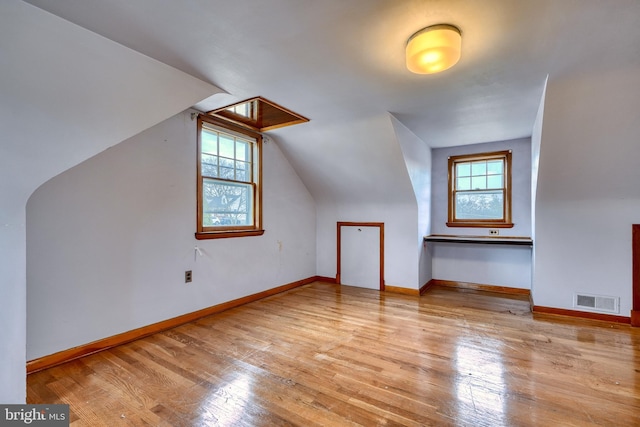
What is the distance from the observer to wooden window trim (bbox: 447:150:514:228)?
4535 millimetres

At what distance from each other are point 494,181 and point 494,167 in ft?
0.72

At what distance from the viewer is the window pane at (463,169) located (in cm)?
488

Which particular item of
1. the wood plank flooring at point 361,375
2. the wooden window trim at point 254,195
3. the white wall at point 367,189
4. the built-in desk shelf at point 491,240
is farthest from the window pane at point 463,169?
the wooden window trim at point 254,195

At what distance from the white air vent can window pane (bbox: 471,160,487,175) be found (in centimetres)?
213

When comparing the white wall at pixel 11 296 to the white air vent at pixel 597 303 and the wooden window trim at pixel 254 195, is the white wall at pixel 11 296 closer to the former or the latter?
the wooden window trim at pixel 254 195

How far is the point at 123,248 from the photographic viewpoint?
274 centimetres

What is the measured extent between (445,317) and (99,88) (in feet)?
12.7

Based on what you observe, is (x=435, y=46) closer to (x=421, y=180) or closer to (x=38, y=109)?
(x=38, y=109)

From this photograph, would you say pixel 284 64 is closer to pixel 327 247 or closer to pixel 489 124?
pixel 489 124

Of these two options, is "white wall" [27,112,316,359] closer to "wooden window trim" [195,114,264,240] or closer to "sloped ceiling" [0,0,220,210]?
"wooden window trim" [195,114,264,240]

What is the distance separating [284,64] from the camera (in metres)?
2.23

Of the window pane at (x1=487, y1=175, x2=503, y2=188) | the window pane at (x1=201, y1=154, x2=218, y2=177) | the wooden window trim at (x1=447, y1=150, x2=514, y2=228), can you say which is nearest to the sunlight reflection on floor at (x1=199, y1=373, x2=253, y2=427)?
the window pane at (x1=201, y1=154, x2=218, y2=177)

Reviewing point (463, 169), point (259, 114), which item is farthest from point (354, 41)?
point (463, 169)

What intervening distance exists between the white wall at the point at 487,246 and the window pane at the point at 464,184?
0.69 feet
